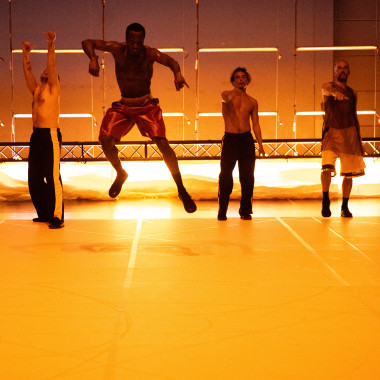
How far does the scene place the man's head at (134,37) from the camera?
4.41 m

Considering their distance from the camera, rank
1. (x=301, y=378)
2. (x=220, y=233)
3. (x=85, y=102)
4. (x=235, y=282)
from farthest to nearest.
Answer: (x=85, y=102), (x=220, y=233), (x=235, y=282), (x=301, y=378)

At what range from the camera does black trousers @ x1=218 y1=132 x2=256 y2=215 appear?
5746mm

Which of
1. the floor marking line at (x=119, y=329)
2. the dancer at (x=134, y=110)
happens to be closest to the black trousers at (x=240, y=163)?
the dancer at (x=134, y=110)

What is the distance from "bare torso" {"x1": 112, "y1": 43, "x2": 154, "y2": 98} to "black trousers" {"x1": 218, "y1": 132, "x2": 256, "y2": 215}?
1.26 meters

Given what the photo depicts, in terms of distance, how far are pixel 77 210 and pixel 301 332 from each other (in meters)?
4.51

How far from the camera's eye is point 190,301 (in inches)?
118

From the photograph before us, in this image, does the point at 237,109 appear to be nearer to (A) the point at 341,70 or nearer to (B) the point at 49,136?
(A) the point at 341,70

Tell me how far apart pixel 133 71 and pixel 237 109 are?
134 cm

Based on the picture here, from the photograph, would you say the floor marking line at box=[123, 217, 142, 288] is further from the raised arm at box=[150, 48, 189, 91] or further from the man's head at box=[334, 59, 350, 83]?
the man's head at box=[334, 59, 350, 83]

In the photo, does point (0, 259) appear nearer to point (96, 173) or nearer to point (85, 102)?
point (96, 173)

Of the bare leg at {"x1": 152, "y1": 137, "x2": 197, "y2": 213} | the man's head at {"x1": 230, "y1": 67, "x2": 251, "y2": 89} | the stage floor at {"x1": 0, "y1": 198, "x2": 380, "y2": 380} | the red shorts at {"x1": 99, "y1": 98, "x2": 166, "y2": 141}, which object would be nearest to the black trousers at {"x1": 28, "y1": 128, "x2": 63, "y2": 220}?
the stage floor at {"x1": 0, "y1": 198, "x2": 380, "y2": 380}

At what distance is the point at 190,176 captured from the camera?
304 inches

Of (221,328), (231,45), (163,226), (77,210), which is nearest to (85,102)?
(231,45)

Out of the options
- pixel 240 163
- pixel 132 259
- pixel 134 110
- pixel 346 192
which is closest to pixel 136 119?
pixel 134 110
